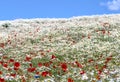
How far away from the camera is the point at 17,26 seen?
4122 centimetres

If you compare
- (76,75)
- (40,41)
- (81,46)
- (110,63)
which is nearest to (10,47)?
(40,41)

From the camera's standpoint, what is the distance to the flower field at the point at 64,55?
15156 mm

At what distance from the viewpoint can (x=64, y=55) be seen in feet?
73.4

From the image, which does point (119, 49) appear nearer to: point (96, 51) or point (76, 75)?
point (96, 51)

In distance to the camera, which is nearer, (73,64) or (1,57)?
(73,64)

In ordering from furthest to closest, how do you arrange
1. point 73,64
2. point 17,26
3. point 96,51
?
point 17,26, point 96,51, point 73,64

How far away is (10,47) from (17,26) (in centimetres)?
1499

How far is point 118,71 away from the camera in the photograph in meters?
15.1

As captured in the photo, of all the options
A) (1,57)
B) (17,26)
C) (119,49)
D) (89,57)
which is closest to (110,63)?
(89,57)

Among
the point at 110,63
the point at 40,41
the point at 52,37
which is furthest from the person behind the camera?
the point at 52,37

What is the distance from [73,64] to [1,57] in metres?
4.96

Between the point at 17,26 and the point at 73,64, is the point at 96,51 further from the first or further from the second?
the point at 17,26

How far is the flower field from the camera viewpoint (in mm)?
15156

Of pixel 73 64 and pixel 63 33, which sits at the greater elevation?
pixel 63 33
